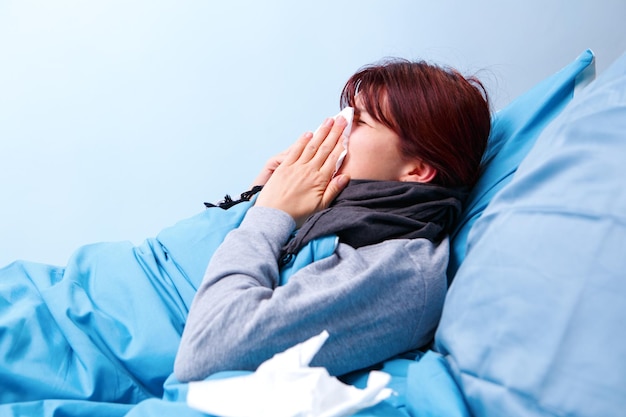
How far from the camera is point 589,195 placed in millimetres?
600

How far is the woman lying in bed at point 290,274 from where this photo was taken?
0.75 metres

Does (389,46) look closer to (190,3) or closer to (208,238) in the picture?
(190,3)

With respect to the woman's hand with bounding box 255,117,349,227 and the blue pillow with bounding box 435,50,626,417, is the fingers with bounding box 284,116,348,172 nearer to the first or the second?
the woman's hand with bounding box 255,117,349,227

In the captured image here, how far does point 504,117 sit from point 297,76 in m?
0.72

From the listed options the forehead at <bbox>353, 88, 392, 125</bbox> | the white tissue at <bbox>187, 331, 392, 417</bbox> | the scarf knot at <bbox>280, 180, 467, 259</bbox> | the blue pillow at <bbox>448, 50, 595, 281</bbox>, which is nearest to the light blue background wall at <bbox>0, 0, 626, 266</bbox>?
the blue pillow at <bbox>448, 50, 595, 281</bbox>

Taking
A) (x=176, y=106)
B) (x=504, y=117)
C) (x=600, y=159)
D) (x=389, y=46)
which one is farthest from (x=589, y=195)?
(x=176, y=106)

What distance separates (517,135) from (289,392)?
72 centimetres

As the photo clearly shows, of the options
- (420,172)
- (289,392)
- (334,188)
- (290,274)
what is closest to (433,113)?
(420,172)

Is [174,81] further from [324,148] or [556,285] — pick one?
[556,285]

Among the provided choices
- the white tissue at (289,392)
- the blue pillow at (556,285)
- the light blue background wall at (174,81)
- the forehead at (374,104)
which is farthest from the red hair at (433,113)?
the light blue background wall at (174,81)

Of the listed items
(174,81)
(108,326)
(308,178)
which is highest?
(174,81)

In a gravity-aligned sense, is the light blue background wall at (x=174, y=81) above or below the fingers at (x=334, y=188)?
above

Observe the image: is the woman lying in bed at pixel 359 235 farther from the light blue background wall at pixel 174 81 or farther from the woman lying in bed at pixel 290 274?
the light blue background wall at pixel 174 81

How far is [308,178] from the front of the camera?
100 cm
